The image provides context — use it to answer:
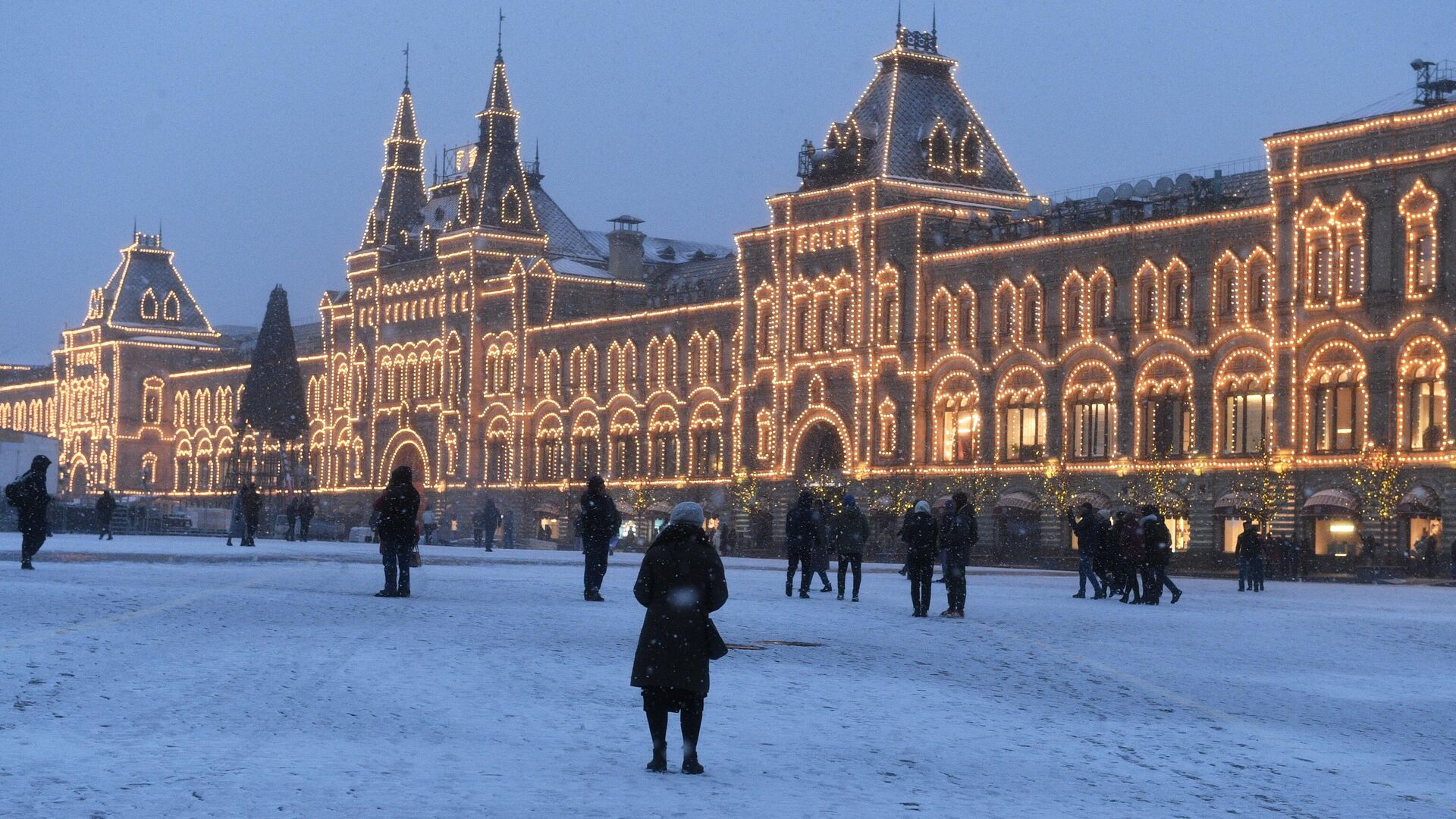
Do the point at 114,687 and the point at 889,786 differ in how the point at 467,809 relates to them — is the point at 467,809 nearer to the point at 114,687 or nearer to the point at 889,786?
the point at 889,786

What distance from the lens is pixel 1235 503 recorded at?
64.1 metres

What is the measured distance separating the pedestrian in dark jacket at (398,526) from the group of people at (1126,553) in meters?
11.6

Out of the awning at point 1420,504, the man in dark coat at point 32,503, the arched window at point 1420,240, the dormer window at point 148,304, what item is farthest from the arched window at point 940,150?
the dormer window at point 148,304

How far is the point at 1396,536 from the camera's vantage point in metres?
58.9

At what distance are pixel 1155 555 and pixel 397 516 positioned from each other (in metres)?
12.6

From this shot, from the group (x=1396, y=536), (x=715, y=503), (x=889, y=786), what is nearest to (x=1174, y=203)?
(x=1396, y=536)

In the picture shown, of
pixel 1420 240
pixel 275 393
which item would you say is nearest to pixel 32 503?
pixel 1420 240

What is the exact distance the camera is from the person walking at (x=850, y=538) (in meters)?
32.0

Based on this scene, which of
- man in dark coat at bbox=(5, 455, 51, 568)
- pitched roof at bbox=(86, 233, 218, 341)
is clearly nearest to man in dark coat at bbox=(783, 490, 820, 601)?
man in dark coat at bbox=(5, 455, 51, 568)

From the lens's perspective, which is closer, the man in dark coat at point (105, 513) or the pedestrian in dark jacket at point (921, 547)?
the pedestrian in dark jacket at point (921, 547)

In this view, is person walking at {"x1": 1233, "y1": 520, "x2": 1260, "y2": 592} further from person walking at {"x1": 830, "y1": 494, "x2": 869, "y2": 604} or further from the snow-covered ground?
the snow-covered ground

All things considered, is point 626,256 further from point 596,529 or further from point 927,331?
point 596,529

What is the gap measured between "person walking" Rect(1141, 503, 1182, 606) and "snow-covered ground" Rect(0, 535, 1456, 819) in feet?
18.1

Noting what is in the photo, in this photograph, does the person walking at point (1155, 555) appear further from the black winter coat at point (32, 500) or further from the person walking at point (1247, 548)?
the black winter coat at point (32, 500)
